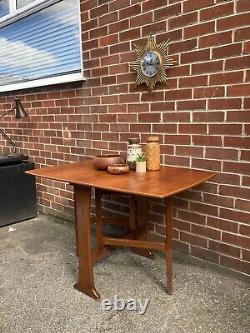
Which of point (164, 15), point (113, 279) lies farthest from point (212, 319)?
point (164, 15)

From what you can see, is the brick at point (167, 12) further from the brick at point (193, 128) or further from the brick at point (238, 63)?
the brick at point (193, 128)

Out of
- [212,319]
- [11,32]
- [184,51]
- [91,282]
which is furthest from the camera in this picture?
[11,32]

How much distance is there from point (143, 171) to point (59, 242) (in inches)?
44.7

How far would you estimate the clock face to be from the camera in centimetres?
209

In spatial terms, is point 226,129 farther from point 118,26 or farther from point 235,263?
point 118,26

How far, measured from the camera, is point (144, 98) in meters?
2.26

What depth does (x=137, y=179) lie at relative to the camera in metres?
1.71

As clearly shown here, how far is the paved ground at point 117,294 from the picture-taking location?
1.59 m

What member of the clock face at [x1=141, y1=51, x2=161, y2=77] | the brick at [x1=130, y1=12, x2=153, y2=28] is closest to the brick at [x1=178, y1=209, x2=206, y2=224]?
the clock face at [x1=141, y1=51, x2=161, y2=77]

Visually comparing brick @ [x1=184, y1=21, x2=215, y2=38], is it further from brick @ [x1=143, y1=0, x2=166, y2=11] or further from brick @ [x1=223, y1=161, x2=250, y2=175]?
brick @ [x1=223, y1=161, x2=250, y2=175]

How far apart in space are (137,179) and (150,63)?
0.89 meters

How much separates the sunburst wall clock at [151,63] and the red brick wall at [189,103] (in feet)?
0.16

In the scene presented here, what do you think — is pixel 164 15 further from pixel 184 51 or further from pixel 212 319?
pixel 212 319

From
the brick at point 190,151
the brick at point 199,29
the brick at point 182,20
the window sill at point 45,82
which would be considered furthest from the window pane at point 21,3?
the brick at point 190,151
